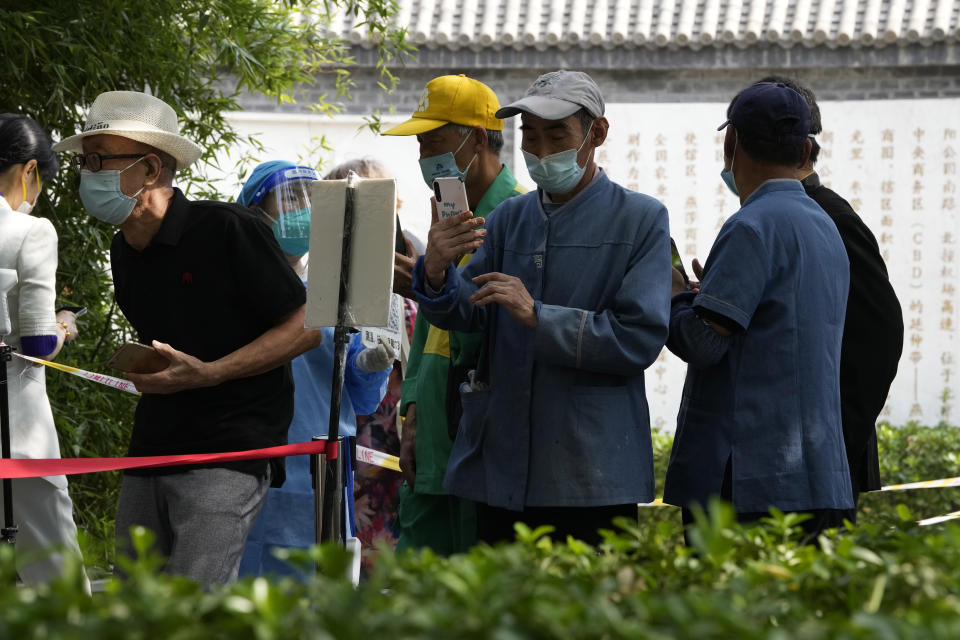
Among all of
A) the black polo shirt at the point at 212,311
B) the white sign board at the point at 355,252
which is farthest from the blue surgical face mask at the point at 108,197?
the white sign board at the point at 355,252

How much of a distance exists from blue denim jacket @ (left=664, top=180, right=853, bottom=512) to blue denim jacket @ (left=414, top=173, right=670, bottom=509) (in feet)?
0.47

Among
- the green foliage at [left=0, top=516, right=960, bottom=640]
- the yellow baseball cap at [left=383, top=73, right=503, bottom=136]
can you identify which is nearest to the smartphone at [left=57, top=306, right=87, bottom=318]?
the yellow baseball cap at [left=383, top=73, right=503, bottom=136]

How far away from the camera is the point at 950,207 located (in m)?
9.07

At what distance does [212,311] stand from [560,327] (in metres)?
0.99

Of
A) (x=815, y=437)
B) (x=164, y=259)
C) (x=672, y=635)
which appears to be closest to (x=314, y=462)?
(x=164, y=259)

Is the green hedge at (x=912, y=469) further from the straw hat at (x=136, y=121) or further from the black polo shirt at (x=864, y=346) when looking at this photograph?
the straw hat at (x=136, y=121)

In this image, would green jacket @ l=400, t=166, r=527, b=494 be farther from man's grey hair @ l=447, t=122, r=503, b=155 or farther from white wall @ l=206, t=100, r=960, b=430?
white wall @ l=206, t=100, r=960, b=430

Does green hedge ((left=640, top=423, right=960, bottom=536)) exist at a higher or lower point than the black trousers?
lower

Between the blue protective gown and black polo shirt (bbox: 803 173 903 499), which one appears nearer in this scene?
black polo shirt (bbox: 803 173 903 499)

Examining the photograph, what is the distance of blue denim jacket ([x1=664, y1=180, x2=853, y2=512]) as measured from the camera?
3.12m

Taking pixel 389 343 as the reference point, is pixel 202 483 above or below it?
below

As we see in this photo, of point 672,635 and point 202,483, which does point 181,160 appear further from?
point 672,635

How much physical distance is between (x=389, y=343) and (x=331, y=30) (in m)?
5.62

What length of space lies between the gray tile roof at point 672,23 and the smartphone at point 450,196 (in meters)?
6.19
